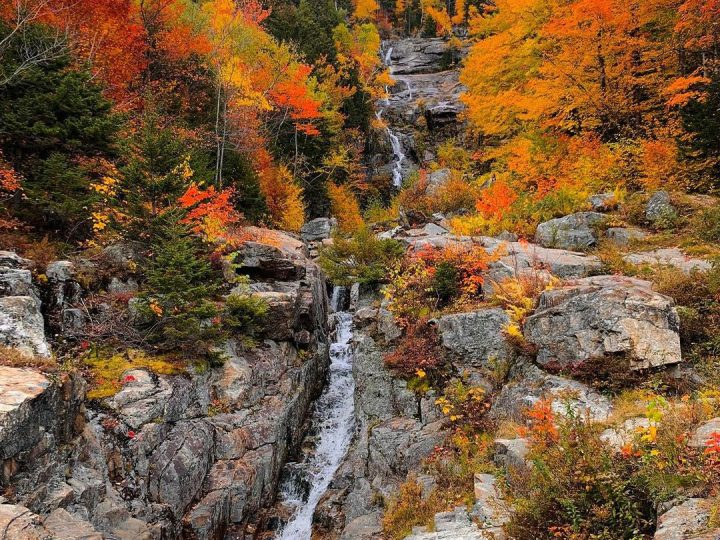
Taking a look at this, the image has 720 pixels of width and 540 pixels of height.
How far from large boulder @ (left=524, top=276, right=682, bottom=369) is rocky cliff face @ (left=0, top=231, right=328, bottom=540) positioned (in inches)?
287

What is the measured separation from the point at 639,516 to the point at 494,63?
22.7 metres

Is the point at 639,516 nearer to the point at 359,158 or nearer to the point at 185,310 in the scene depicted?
the point at 185,310

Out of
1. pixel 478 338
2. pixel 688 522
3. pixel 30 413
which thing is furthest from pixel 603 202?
pixel 30 413

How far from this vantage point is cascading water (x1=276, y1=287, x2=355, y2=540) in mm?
10891

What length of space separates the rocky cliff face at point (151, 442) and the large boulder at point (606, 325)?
7.28 meters

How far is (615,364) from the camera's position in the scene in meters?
7.79

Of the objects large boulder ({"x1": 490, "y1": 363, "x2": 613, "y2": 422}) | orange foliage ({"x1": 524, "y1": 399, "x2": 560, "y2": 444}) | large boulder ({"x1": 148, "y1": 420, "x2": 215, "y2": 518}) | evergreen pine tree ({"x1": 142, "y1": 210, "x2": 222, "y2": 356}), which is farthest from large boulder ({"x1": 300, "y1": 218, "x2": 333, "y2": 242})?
orange foliage ({"x1": 524, "y1": 399, "x2": 560, "y2": 444})

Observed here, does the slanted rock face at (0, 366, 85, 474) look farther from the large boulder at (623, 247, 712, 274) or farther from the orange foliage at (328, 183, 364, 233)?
the orange foliage at (328, 183, 364, 233)

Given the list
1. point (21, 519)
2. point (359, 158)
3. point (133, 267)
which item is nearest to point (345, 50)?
point (359, 158)

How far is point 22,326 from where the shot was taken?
8.23 meters

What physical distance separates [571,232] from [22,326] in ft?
47.2

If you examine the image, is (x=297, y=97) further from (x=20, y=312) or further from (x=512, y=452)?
(x=512, y=452)

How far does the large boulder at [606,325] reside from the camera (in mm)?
7758

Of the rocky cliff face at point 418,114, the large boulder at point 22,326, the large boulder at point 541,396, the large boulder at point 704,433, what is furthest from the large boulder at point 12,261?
the rocky cliff face at point 418,114
